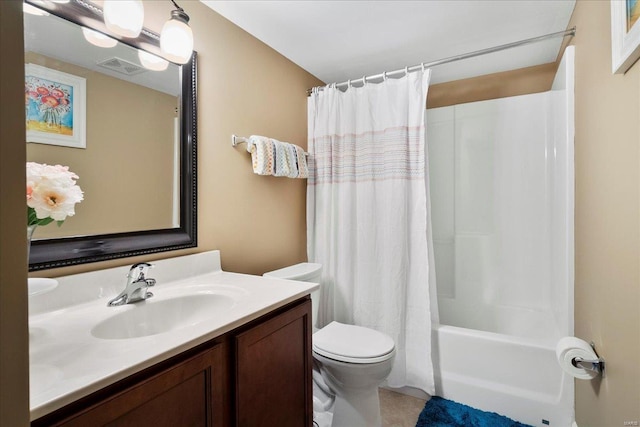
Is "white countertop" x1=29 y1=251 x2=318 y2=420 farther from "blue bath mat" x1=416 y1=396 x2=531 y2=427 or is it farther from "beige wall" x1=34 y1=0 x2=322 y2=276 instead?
"blue bath mat" x1=416 y1=396 x2=531 y2=427

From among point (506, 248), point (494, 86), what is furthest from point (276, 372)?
point (494, 86)

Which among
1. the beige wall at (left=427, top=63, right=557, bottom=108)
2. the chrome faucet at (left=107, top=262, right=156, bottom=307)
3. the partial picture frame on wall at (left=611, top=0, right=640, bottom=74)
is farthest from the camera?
the beige wall at (left=427, top=63, right=557, bottom=108)

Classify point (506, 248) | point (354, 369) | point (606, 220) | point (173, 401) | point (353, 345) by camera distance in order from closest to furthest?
point (173, 401)
point (606, 220)
point (354, 369)
point (353, 345)
point (506, 248)

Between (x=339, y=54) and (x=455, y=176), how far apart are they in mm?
1338

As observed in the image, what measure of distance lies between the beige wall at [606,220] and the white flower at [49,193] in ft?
5.19

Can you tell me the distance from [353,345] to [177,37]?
1624 millimetres

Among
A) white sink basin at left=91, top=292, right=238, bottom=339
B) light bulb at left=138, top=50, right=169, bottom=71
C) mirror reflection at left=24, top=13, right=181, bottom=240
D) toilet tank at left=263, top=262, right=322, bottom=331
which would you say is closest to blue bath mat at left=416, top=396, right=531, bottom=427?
toilet tank at left=263, top=262, right=322, bottom=331

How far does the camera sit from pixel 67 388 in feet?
1.92

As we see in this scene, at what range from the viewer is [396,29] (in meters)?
1.90

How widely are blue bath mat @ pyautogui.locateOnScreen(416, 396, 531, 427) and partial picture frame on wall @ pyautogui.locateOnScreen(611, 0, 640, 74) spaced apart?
1735 mm

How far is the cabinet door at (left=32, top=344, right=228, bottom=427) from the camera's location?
2.08 ft

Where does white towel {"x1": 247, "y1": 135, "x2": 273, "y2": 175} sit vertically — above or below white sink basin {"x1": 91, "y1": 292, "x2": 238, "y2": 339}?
above

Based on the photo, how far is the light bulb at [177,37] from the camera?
1267mm

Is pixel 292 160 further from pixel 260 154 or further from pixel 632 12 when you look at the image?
pixel 632 12
